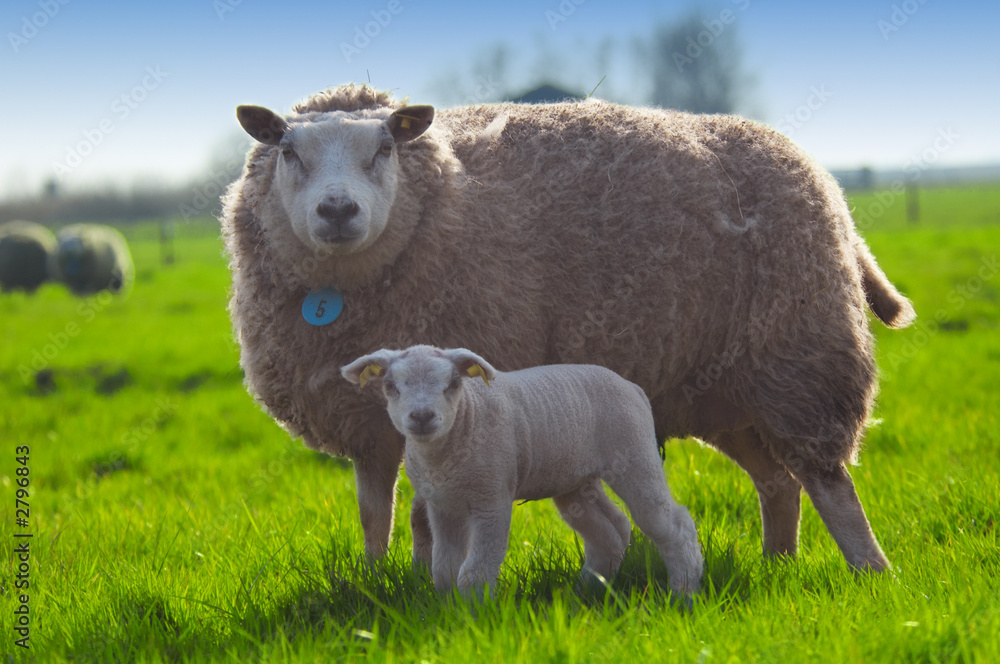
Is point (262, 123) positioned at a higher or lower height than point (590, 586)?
higher

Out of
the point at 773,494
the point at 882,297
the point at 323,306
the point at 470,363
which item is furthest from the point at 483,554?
the point at 882,297

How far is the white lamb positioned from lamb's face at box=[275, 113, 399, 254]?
545 millimetres

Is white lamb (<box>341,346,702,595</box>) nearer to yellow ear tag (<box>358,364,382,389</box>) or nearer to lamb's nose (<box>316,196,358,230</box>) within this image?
yellow ear tag (<box>358,364,382,389</box>)

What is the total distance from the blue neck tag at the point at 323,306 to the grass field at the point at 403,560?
874mm

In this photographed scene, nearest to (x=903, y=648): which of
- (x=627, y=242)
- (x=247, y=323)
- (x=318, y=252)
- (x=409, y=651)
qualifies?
(x=409, y=651)

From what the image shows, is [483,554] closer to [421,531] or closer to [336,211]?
[421,531]

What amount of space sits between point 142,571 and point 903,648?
8.94ft

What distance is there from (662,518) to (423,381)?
93cm

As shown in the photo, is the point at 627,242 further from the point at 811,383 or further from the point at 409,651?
the point at 409,651

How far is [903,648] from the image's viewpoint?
2252 millimetres

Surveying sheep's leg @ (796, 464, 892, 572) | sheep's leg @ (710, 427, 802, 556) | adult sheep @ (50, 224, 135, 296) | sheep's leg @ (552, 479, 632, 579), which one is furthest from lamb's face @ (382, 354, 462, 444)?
adult sheep @ (50, 224, 135, 296)

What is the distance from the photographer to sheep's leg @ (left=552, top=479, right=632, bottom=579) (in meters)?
3.01

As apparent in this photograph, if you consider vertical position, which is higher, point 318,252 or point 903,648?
point 318,252

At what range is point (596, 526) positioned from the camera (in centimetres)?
302
